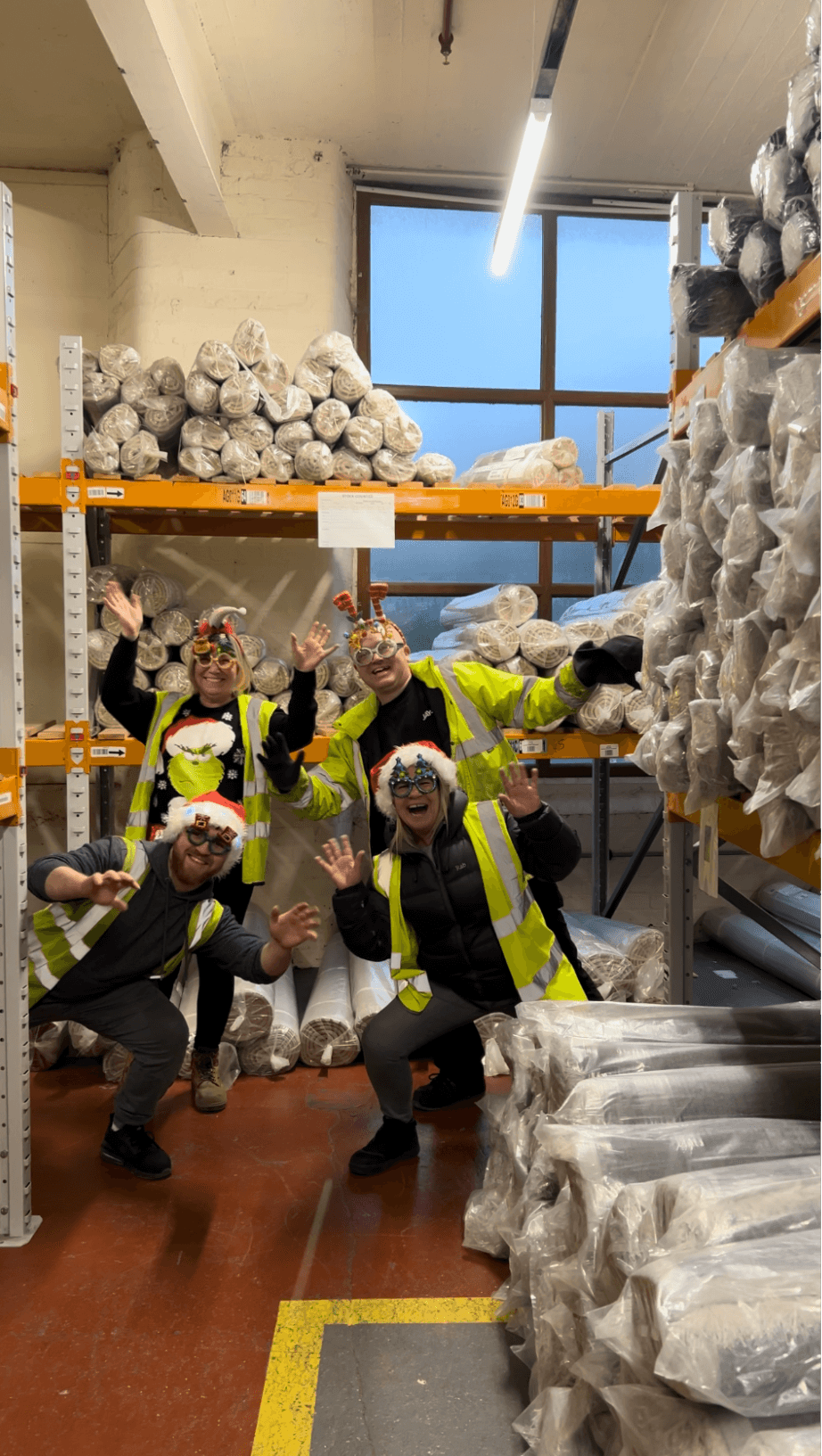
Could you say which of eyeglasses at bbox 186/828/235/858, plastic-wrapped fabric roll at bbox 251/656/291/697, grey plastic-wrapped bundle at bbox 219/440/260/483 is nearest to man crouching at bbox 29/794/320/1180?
eyeglasses at bbox 186/828/235/858

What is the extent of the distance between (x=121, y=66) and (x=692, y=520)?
3632 millimetres

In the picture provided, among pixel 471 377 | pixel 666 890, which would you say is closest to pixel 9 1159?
pixel 666 890

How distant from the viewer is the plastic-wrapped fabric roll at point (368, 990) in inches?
165

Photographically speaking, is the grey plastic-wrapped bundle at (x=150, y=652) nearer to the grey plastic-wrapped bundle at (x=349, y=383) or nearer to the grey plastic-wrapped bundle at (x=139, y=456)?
the grey plastic-wrapped bundle at (x=139, y=456)

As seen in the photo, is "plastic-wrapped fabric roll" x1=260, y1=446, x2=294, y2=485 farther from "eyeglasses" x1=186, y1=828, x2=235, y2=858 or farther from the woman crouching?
"eyeglasses" x1=186, y1=828, x2=235, y2=858

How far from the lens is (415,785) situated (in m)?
3.25

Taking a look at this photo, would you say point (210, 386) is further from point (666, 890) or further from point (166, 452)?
point (666, 890)

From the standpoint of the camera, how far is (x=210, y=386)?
4520 mm

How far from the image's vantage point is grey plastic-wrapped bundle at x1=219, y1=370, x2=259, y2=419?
446 cm

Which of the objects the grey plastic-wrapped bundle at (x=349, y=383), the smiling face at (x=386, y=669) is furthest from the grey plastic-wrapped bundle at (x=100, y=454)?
the smiling face at (x=386, y=669)

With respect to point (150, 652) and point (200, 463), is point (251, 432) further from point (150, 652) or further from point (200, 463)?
point (150, 652)

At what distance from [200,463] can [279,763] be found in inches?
63.7

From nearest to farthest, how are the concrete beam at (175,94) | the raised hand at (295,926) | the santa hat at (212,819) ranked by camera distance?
the raised hand at (295,926) < the santa hat at (212,819) < the concrete beam at (175,94)

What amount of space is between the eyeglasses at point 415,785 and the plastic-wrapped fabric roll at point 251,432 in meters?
2.11
